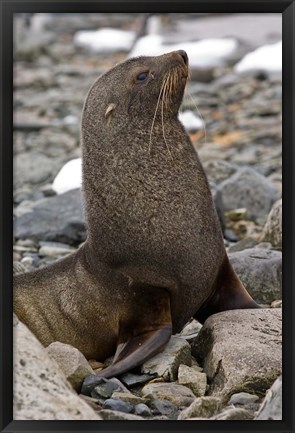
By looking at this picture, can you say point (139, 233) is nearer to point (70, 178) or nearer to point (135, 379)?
point (135, 379)

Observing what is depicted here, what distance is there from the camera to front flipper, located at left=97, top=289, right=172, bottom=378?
6.99 metres

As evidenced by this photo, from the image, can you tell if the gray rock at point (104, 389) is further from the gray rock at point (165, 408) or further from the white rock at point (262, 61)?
the white rock at point (262, 61)

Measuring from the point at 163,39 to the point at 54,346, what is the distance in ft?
63.6

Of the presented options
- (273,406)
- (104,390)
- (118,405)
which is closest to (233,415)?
(273,406)

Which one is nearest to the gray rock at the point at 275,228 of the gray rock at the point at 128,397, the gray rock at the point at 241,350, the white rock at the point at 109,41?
the gray rock at the point at 241,350

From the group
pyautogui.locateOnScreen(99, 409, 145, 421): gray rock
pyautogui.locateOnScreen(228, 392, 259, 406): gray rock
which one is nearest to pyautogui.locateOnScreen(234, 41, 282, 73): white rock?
pyautogui.locateOnScreen(228, 392, 259, 406): gray rock

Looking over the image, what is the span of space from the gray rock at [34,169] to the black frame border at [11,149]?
9.45m

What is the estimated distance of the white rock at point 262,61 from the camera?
2236cm

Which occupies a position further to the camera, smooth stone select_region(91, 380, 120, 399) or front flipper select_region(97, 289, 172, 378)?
front flipper select_region(97, 289, 172, 378)

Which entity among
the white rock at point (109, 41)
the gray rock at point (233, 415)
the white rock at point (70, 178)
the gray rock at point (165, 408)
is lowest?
the white rock at point (109, 41)

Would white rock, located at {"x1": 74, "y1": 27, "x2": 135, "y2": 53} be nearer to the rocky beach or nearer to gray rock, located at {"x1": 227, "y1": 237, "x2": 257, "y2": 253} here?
the rocky beach

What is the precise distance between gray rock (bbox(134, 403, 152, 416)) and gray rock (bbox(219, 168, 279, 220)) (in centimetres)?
606

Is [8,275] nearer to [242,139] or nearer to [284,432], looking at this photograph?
[284,432]

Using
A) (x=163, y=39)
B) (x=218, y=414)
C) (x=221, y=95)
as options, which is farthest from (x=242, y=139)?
(x=218, y=414)
